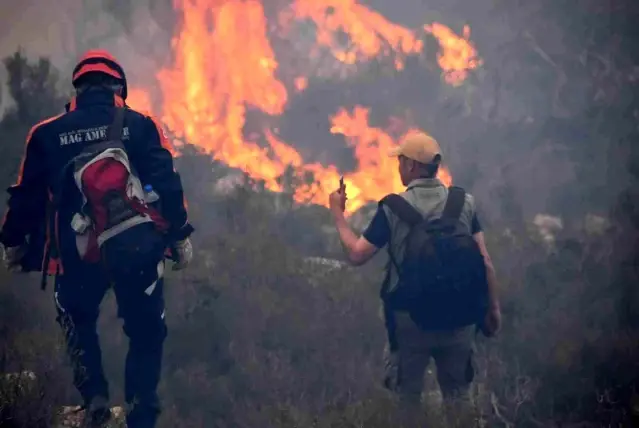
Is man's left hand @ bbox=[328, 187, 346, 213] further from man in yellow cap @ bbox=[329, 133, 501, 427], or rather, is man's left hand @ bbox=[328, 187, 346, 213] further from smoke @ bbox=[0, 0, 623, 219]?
smoke @ bbox=[0, 0, 623, 219]

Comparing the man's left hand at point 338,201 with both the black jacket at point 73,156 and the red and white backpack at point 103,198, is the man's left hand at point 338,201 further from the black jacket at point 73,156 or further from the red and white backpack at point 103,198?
the red and white backpack at point 103,198

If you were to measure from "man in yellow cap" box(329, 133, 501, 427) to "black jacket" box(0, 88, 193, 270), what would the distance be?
3.84ft

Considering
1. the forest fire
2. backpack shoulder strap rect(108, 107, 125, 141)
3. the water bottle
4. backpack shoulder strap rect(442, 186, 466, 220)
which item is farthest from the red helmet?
the forest fire

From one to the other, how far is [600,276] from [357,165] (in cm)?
501

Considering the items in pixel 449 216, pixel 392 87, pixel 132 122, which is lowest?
pixel 449 216

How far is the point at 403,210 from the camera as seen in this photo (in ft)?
12.1

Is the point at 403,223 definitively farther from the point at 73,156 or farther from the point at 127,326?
the point at 73,156

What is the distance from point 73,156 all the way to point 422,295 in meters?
2.27

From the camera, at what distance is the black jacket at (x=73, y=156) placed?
3.39 metres

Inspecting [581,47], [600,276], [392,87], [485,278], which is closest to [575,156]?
[581,47]

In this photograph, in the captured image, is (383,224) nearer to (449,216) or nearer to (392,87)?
(449,216)

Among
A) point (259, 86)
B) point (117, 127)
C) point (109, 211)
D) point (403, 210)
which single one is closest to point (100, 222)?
point (109, 211)

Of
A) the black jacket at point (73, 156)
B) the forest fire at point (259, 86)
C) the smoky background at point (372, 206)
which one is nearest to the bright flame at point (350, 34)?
the forest fire at point (259, 86)

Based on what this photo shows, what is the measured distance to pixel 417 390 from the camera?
12.5 feet
